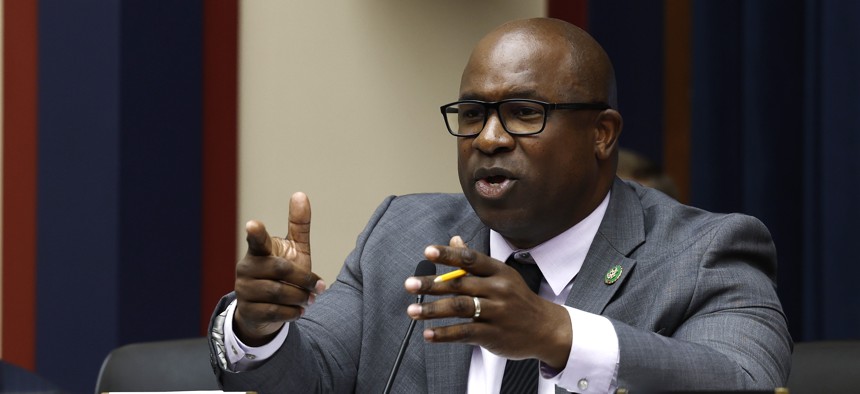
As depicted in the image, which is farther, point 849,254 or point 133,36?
point 133,36

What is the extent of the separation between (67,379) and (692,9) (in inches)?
93.4

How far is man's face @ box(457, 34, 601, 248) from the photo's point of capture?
2.29 metres

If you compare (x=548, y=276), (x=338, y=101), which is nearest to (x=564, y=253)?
(x=548, y=276)

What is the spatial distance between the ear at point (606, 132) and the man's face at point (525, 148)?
0.04m

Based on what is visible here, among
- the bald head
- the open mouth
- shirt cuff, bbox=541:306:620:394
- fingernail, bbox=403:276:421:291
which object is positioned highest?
the bald head

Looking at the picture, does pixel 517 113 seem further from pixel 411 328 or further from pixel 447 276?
pixel 447 276

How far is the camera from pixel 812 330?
3717mm

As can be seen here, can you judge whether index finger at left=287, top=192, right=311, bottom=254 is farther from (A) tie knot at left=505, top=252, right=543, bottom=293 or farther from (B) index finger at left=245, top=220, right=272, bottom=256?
(A) tie knot at left=505, top=252, right=543, bottom=293

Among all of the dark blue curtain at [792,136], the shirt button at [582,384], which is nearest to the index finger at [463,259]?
the shirt button at [582,384]

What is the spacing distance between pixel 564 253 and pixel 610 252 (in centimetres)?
9

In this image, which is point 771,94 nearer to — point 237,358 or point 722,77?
point 722,77

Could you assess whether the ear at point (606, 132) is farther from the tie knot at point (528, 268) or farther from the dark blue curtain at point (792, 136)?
the dark blue curtain at point (792, 136)

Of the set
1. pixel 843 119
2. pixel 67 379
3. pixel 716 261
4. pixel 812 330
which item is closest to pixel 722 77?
pixel 843 119

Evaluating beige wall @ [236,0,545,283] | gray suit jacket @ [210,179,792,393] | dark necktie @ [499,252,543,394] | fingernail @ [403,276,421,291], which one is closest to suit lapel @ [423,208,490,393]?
gray suit jacket @ [210,179,792,393]
